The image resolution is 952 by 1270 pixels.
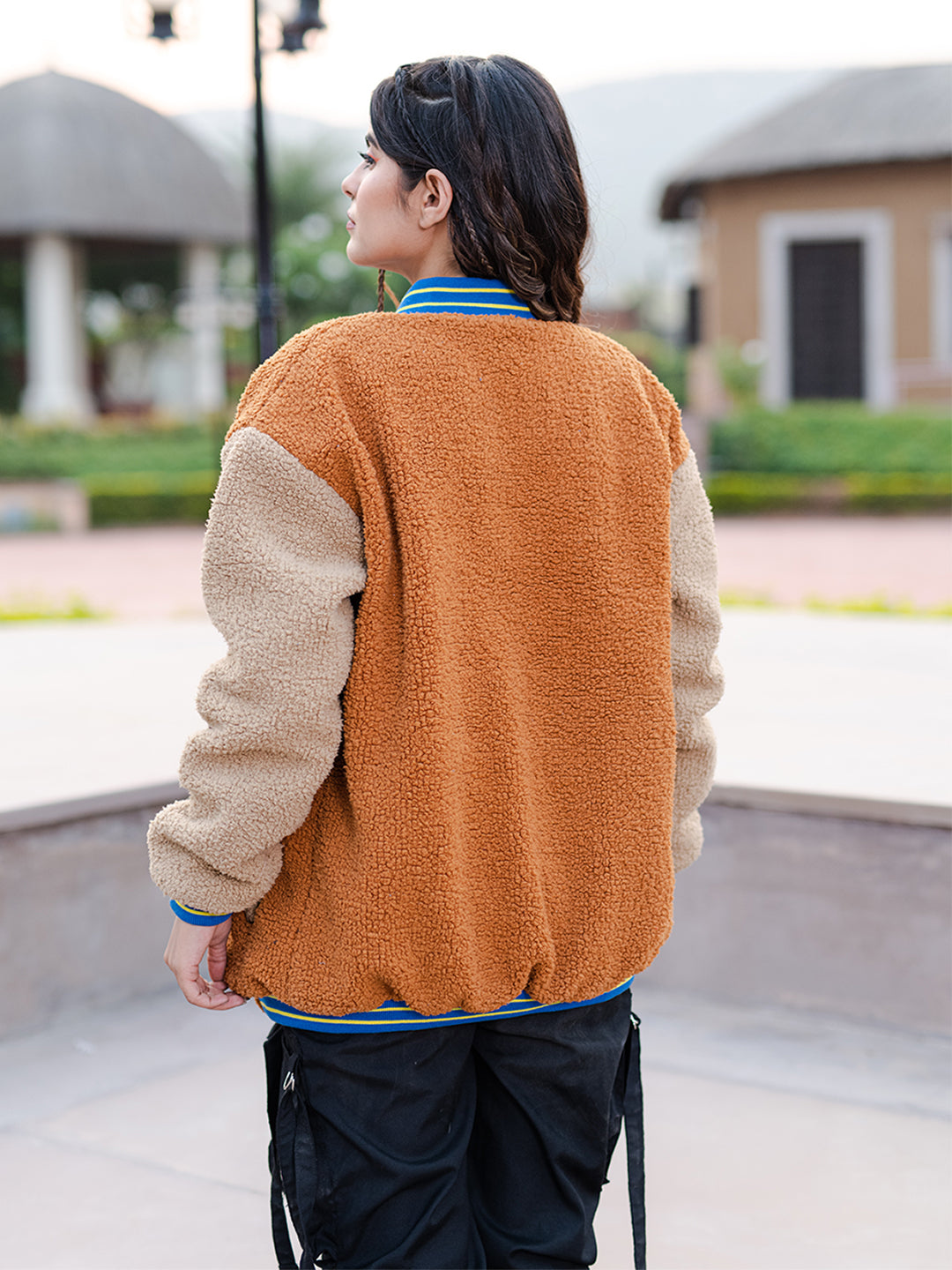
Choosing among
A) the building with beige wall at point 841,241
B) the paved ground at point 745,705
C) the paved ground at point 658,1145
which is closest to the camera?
the paved ground at point 658,1145

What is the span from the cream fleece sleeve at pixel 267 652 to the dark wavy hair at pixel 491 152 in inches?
10.7

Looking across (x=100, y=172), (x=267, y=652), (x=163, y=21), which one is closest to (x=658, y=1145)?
(x=267, y=652)

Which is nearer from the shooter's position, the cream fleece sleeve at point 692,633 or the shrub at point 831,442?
the cream fleece sleeve at point 692,633

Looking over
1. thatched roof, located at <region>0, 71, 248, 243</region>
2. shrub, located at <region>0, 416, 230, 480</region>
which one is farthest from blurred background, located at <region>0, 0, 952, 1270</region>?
thatched roof, located at <region>0, 71, 248, 243</region>

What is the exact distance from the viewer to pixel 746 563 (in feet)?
38.9

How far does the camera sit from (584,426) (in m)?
1.35

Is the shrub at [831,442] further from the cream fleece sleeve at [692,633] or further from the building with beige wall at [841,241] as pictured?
the cream fleece sleeve at [692,633]

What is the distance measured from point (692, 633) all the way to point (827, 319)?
864 inches

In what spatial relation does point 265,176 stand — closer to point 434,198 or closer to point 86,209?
point 434,198

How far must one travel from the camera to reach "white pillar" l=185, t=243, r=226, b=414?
2559cm

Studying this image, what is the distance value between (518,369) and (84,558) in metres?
12.9

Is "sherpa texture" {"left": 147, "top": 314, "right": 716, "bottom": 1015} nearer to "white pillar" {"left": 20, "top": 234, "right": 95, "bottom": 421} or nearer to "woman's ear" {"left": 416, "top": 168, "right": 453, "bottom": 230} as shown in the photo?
"woman's ear" {"left": 416, "top": 168, "right": 453, "bottom": 230}

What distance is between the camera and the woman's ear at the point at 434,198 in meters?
1.29

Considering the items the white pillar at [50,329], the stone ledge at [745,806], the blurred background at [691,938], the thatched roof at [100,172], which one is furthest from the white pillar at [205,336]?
the stone ledge at [745,806]
